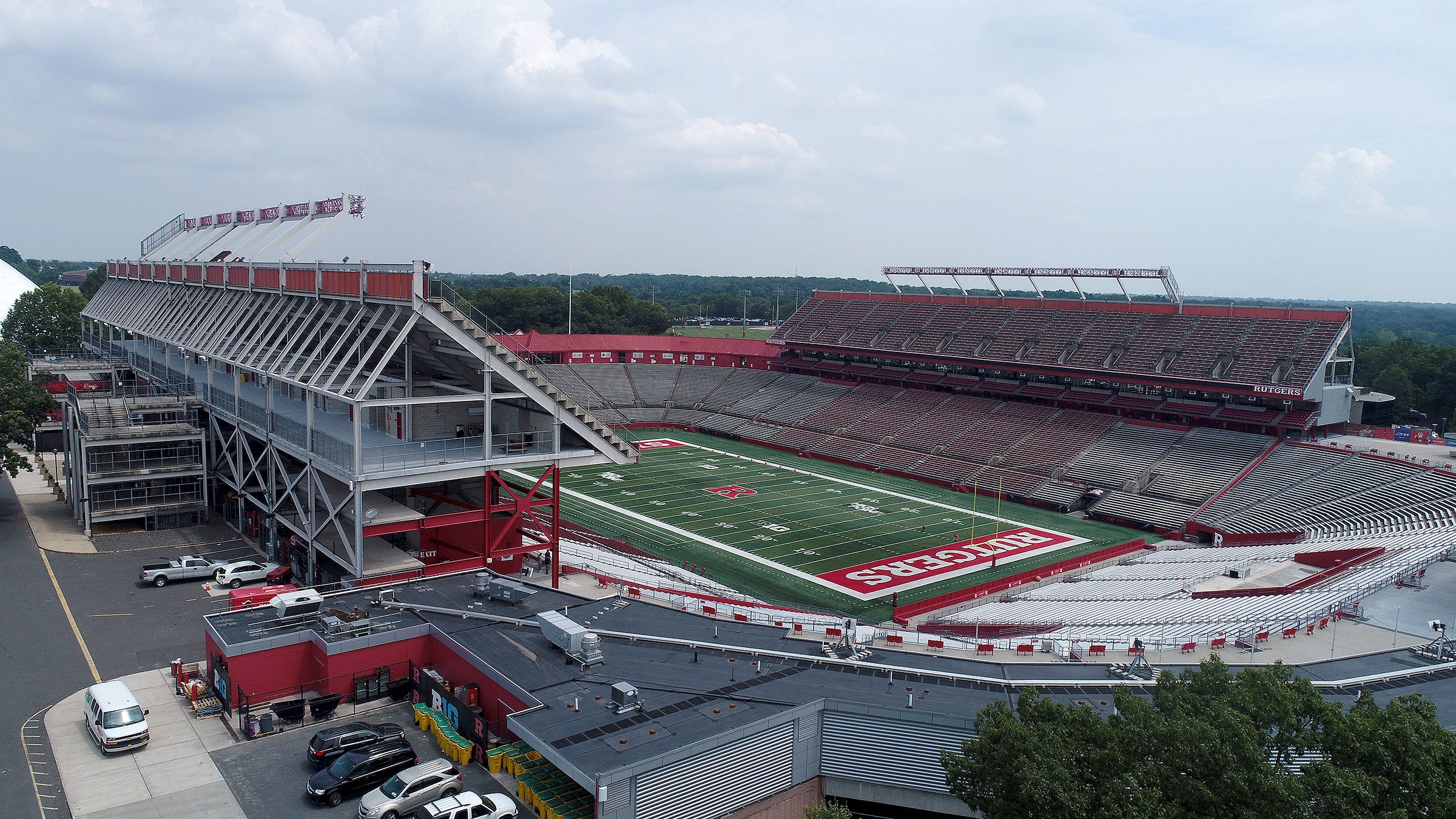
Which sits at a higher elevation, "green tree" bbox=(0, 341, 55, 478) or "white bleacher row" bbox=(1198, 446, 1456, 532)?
"green tree" bbox=(0, 341, 55, 478)

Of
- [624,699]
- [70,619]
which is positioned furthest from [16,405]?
[624,699]

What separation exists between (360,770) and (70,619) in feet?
49.1

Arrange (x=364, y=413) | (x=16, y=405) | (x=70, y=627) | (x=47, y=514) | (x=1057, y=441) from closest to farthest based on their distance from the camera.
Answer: (x=70, y=627) → (x=364, y=413) → (x=16, y=405) → (x=47, y=514) → (x=1057, y=441)

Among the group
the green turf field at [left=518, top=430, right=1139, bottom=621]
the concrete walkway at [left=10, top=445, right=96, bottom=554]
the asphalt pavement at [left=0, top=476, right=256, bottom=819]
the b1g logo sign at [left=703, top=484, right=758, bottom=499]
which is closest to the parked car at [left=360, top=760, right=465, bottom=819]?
the asphalt pavement at [left=0, top=476, right=256, bottom=819]

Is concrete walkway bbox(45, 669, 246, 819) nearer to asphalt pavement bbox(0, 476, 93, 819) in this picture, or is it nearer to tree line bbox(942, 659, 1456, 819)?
asphalt pavement bbox(0, 476, 93, 819)

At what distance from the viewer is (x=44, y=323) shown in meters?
77.9

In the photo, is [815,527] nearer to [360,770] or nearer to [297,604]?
[297,604]

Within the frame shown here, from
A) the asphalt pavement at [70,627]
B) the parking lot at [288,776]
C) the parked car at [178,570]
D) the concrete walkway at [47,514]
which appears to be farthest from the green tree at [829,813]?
the concrete walkway at [47,514]

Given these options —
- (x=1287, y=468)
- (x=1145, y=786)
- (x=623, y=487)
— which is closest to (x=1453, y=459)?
(x=1287, y=468)

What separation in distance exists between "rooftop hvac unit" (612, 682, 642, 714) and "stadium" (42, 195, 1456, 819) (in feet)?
1.14

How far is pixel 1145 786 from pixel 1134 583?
2352cm

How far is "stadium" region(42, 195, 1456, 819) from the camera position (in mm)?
18453

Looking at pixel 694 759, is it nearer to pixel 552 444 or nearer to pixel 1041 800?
pixel 1041 800

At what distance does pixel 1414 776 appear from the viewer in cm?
1095
